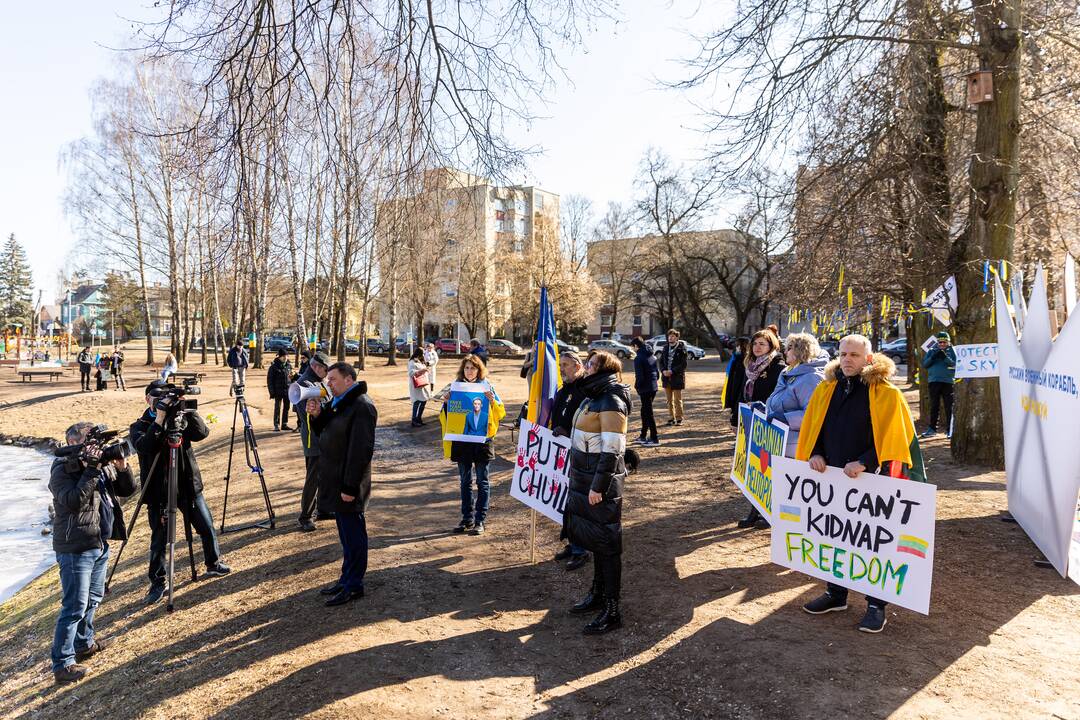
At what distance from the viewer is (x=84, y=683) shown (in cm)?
505

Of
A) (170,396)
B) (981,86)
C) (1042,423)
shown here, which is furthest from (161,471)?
(981,86)

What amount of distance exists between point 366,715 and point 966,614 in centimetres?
411

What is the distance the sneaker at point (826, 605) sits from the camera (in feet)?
15.7

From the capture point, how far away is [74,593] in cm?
511

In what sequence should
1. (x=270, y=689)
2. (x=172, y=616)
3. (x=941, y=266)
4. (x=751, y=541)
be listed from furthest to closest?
1. (x=941, y=266)
2. (x=751, y=541)
3. (x=172, y=616)
4. (x=270, y=689)

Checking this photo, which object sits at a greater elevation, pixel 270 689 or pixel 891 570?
pixel 891 570

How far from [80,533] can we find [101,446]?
65 cm

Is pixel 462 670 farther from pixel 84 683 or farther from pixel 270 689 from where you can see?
pixel 84 683

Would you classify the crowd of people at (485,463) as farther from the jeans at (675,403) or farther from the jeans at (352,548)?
the jeans at (675,403)

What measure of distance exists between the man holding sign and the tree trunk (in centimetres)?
565

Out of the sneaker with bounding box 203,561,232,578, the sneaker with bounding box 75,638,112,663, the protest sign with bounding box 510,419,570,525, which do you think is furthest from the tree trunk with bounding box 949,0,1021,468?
the sneaker with bounding box 75,638,112,663

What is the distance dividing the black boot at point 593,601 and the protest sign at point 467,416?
2.27 meters

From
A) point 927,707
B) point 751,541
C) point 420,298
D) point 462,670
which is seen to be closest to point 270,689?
point 462,670

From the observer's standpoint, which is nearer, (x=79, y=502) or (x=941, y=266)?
(x=79, y=502)
